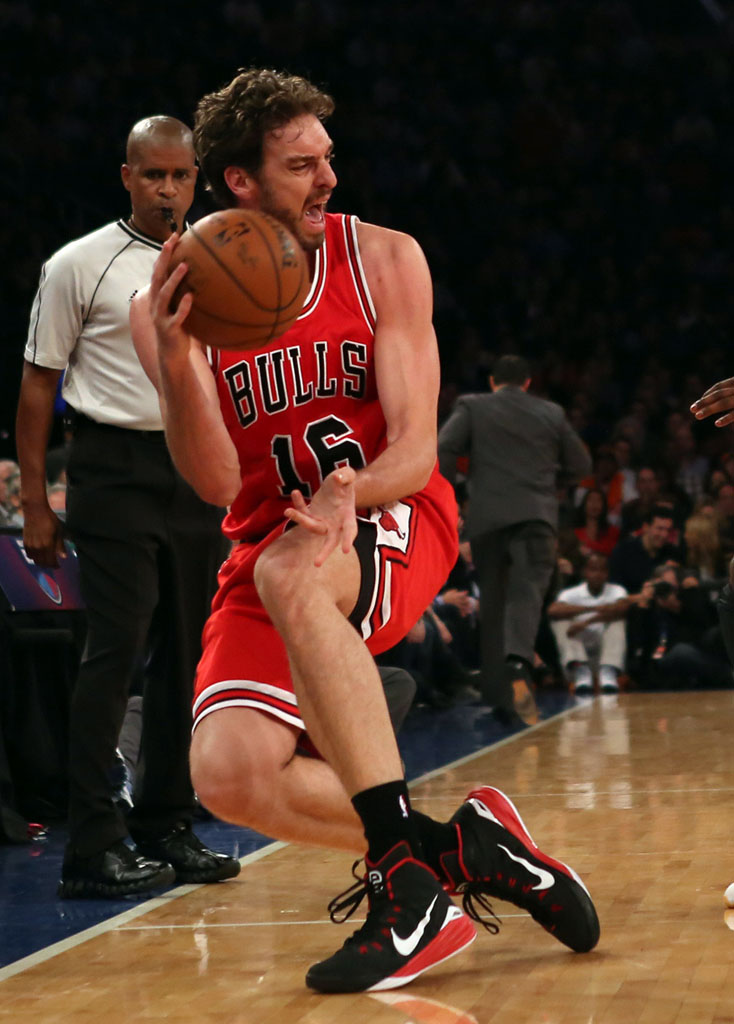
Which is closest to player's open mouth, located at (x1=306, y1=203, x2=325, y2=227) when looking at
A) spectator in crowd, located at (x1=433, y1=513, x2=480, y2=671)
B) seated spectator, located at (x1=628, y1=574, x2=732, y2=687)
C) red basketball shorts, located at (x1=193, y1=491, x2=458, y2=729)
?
red basketball shorts, located at (x1=193, y1=491, x2=458, y2=729)

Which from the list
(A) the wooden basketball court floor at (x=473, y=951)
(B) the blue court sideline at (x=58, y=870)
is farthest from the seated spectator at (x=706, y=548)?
(A) the wooden basketball court floor at (x=473, y=951)

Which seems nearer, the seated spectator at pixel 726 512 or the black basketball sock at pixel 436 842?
the black basketball sock at pixel 436 842

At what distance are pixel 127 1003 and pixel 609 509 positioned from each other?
366 inches

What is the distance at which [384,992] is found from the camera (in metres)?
2.36

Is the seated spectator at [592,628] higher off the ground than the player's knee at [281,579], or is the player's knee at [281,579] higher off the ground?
the player's knee at [281,579]

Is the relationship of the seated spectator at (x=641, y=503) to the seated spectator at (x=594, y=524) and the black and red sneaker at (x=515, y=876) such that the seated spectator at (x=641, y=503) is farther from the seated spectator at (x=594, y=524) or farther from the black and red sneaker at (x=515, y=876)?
the black and red sneaker at (x=515, y=876)

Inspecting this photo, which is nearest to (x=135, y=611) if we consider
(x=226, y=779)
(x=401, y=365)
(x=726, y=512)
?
(x=226, y=779)

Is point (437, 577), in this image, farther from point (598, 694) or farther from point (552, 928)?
point (598, 694)

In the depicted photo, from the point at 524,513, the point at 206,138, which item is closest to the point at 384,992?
the point at 206,138

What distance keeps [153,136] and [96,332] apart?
0.53 meters

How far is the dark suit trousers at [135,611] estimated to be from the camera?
3.54 m

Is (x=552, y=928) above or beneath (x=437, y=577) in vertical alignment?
beneath

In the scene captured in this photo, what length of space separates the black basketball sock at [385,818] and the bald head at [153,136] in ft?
6.49

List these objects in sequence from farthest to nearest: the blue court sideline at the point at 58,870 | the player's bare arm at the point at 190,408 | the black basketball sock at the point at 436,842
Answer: the blue court sideline at the point at 58,870, the black basketball sock at the point at 436,842, the player's bare arm at the point at 190,408
